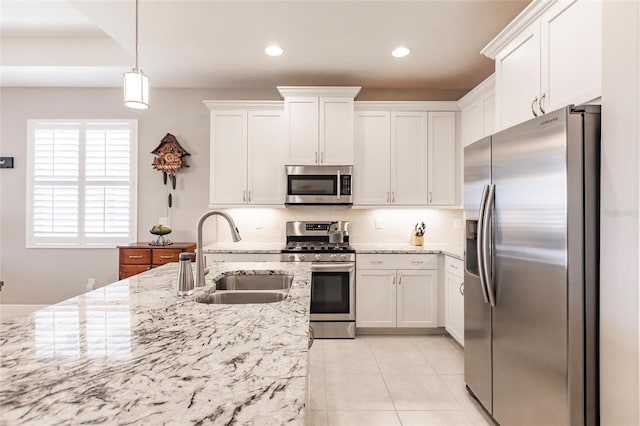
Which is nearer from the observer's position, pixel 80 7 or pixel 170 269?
pixel 170 269

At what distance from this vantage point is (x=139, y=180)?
13.7 feet

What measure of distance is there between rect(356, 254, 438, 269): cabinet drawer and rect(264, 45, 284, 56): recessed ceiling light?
2.08m

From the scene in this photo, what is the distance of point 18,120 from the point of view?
4.21 m

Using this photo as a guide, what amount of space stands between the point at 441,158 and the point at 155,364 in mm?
3572

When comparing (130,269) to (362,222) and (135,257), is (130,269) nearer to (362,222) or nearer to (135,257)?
(135,257)

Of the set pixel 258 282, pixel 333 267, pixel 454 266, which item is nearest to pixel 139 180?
pixel 333 267

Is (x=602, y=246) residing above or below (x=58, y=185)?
below

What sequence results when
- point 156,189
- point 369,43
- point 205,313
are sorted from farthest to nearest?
1. point 156,189
2. point 369,43
3. point 205,313

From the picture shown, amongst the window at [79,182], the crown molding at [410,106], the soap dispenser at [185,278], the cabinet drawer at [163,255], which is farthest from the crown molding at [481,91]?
the window at [79,182]

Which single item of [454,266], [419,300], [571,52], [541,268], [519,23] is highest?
[519,23]

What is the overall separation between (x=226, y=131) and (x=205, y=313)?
2.86 m

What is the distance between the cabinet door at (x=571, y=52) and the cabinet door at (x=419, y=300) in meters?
2.05

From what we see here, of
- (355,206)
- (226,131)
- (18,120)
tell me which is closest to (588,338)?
(355,206)

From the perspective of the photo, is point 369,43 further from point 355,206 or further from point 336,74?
point 355,206
